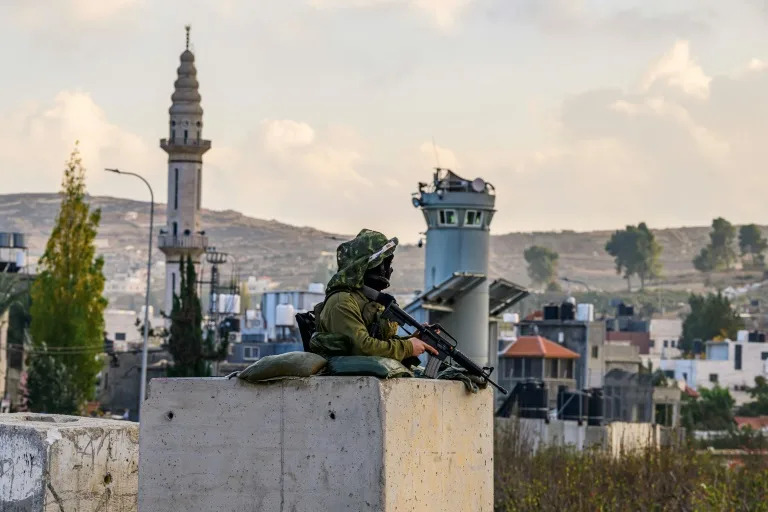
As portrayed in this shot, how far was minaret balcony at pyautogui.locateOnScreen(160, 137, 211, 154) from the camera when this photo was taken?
11306 centimetres

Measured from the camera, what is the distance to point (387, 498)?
30.4 ft

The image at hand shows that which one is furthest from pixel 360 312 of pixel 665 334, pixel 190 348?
pixel 665 334

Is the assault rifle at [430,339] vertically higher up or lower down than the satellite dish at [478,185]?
lower down

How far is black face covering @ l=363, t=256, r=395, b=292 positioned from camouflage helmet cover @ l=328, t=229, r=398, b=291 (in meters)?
0.04

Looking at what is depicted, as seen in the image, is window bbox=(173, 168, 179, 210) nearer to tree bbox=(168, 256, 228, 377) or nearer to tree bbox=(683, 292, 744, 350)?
tree bbox=(168, 256, 228, 377)

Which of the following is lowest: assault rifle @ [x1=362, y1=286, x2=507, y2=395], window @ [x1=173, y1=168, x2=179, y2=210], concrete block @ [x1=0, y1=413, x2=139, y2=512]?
concrete block @ [x1=0, y1=413, x2=139, y2=512]

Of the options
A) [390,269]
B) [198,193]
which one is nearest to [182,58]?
[198,193]

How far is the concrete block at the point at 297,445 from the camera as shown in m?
9.30

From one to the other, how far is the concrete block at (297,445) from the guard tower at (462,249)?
4318 cm

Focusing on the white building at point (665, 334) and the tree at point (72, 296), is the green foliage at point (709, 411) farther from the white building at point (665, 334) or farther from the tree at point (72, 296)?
the white building at point (665, 334)

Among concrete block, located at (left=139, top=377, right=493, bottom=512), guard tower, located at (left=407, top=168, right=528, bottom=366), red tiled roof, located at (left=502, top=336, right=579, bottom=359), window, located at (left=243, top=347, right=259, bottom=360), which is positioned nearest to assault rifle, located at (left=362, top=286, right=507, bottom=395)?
concrete block, located at (left=139, top=377, right=493, bottom=512)

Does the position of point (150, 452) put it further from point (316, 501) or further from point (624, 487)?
point (624, 487)

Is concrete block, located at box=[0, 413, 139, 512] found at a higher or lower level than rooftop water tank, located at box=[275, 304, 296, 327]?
lower

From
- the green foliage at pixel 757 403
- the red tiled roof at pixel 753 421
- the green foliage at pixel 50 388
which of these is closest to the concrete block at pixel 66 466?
the green foliage at pixel 50 388
